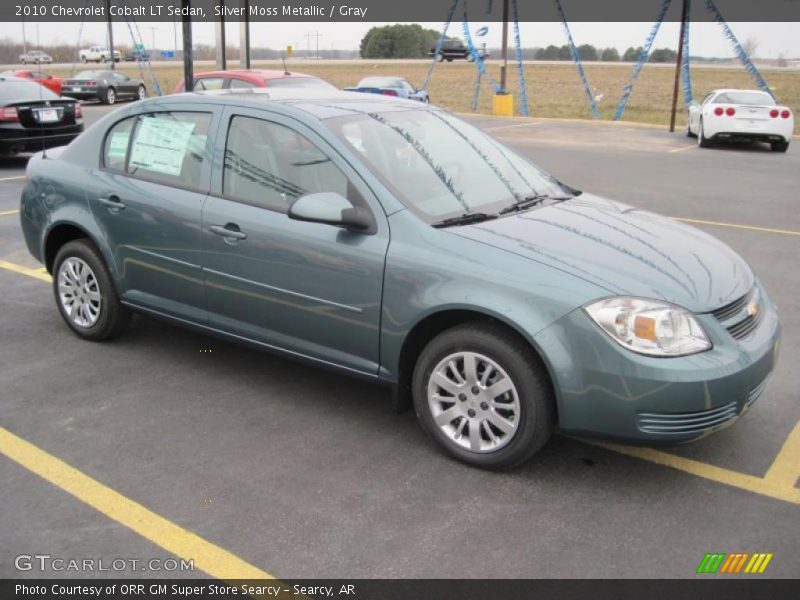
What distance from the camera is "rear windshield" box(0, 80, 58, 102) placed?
41.6 ft

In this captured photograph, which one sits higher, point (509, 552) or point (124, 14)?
point (124, 14)

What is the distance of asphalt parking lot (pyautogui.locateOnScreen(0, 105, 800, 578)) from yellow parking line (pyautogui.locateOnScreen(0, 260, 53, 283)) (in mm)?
1568

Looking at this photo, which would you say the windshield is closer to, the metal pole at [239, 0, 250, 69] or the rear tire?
the rear tire

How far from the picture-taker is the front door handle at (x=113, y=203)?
4.76 metres

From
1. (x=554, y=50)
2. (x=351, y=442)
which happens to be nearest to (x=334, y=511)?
(x=351, y=442)

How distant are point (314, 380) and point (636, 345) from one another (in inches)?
79.9

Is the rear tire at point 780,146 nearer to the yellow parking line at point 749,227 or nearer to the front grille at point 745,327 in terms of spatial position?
the yellow parking line at point 749,227

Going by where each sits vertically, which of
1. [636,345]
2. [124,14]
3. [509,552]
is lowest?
[509,552]

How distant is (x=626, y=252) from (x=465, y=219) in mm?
763

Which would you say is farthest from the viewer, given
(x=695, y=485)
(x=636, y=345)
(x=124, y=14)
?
(x=124, y=14)

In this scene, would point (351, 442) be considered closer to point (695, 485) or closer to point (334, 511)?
point (334, 511)

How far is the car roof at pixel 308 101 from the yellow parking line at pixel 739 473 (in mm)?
2134

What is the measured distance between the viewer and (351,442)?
3.91 metres

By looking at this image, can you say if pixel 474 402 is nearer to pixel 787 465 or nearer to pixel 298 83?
pixel 787 465
